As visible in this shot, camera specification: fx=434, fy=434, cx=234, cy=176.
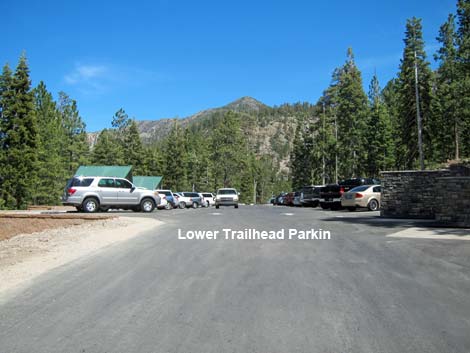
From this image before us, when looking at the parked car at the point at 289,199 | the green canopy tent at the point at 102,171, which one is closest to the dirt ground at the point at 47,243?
the green canopy tent at the point at 102,171

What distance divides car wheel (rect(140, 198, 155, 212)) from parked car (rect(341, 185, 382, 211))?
459 inches

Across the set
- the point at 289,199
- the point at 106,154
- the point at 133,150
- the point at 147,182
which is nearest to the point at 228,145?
the point at 133,150

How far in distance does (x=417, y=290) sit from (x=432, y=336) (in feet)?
5.99

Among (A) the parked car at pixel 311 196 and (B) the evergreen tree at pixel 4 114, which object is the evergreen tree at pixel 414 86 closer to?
(A) the parked car at pixel 311 196

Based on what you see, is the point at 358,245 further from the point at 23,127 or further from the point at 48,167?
the point at 48,167

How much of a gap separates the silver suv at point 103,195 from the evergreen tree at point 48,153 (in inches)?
977

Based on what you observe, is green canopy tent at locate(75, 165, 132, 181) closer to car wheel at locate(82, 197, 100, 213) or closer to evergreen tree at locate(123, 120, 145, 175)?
evergreen tree at locate(123, 120, 145, 175)

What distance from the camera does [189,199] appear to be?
42.5m

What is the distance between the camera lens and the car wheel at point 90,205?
24.2 meters

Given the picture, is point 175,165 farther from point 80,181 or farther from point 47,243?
point 47,243

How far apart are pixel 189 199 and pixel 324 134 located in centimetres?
2938

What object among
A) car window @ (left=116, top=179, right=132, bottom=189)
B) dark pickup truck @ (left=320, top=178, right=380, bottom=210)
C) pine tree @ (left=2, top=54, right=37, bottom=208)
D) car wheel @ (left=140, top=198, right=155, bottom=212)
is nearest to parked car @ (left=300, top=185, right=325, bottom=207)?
dark pickup truck @ (left=320, top=178, right=380, bottom=210)

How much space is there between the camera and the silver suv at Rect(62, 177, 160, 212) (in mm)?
23891

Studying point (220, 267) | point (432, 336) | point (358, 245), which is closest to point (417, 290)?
point (432, 336)
